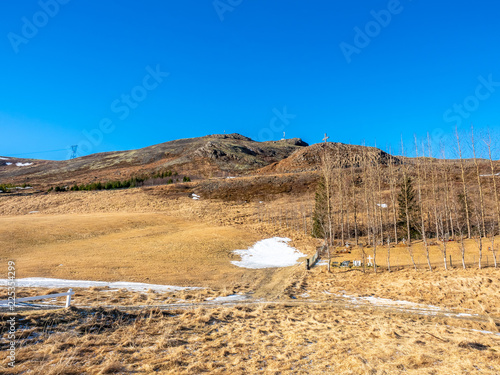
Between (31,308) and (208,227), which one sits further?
(208,227)

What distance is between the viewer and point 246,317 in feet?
44.2

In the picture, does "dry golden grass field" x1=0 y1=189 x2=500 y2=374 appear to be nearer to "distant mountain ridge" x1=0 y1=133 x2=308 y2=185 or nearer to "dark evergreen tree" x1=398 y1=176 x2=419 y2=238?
"dark evergreen tree" x1=398 y1=176 x2=419 y2=238

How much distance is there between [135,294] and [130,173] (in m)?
118

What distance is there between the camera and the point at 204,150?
154m

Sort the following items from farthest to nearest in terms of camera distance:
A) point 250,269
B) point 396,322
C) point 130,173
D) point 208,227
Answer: point 130,173 < point 208,227 < point 250,269 < point 396,322

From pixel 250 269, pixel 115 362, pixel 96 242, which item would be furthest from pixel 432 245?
pixel 96 242

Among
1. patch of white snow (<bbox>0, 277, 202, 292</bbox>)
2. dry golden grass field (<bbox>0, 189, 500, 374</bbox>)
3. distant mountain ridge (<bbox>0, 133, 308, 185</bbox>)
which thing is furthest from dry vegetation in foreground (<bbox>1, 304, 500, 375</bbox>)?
distant mountain ridge (<bbox>0, 133, 308, 185</bbox>)

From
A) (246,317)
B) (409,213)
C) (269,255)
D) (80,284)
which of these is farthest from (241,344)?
(409,213)

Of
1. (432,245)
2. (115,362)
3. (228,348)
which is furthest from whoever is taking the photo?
(432,245)

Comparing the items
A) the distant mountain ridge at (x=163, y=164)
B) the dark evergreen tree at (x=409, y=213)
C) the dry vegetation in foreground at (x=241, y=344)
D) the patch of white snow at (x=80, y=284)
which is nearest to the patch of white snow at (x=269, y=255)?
the patch of white snow at (x=80, y=284)

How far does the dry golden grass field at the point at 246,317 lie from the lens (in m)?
7.98

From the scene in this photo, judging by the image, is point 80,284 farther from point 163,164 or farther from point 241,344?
point 163,164

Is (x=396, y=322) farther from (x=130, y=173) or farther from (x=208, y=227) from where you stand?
(x=130, y=173)

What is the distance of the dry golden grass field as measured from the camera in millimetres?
7980
